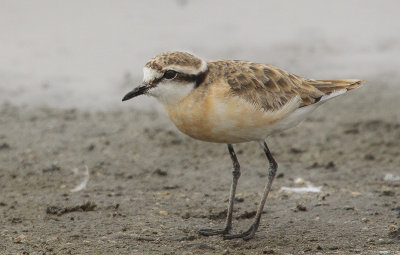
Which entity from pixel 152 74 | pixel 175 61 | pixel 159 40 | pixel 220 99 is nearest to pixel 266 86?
pixel 220 99

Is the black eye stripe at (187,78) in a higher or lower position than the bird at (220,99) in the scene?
higher

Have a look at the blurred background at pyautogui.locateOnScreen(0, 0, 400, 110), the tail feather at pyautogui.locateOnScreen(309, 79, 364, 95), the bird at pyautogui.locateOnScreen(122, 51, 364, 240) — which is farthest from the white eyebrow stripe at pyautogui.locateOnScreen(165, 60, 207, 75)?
the blurred background at pyautogui.locateOnScreen(0, 0, 400, 110)

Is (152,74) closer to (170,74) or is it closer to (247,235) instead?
(170,74)

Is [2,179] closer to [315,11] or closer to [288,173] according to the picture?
[288,173]

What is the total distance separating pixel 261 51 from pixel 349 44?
195 cm

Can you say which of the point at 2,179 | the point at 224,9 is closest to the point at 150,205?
the point at 2,179

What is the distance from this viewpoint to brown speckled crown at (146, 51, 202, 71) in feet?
20.4

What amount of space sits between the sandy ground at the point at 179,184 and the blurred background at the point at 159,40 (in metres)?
0.97

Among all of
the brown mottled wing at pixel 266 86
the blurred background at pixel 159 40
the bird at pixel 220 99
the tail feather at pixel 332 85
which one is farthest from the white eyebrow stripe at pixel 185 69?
the blurred background at pixel 159 40

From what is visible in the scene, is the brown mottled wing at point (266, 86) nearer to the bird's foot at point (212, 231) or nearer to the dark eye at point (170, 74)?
the dark eye at point (170, 74)

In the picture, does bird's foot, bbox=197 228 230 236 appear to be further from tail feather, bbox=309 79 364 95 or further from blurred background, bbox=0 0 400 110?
blurred background, bbox=0 0 400 110

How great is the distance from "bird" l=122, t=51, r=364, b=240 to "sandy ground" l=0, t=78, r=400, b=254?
0.58 metres

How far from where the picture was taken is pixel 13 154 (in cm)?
923

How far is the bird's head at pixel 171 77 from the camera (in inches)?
245
